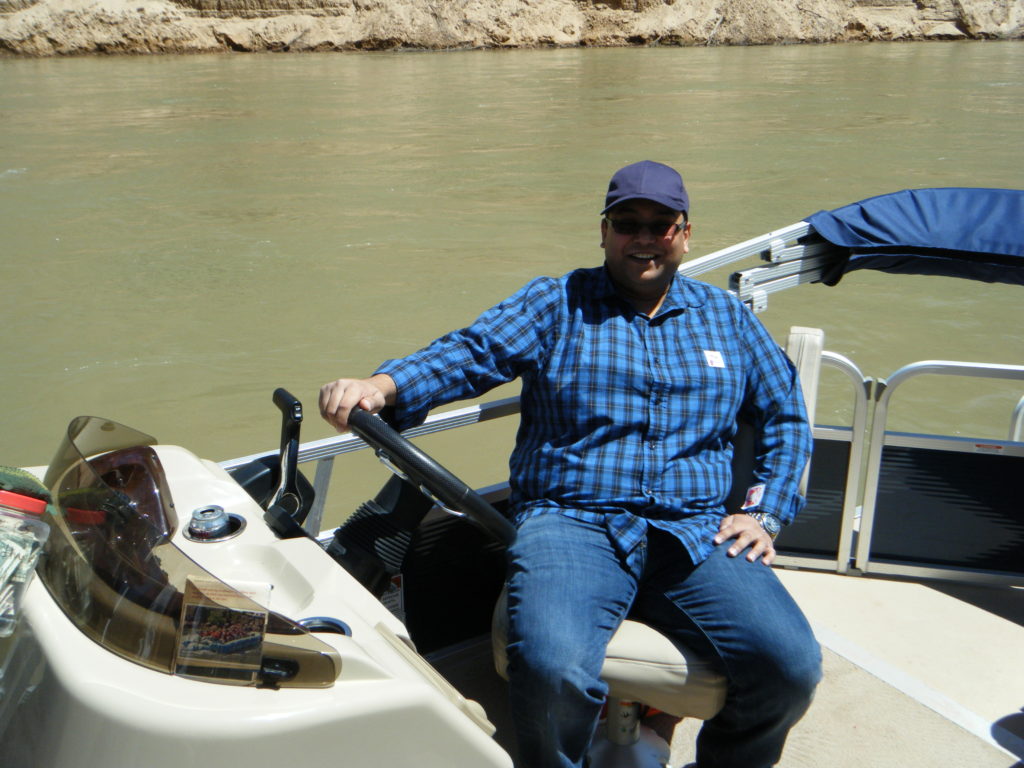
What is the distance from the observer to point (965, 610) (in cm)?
288

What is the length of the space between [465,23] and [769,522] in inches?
1255

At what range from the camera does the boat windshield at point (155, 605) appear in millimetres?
1262

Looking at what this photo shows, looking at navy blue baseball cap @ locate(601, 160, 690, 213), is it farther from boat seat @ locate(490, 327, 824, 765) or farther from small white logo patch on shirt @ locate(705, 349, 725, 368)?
boat seat @ locate(490, 327, 824, 765)

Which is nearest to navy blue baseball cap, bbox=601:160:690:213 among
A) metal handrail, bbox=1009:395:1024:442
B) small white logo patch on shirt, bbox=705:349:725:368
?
small white logo patch on shirt, bbox=705:349:725:368

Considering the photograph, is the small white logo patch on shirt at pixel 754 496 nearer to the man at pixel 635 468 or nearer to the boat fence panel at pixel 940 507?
the man at pixel 635 468

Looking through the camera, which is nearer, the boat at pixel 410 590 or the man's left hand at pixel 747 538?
the boat at pixel 410 590

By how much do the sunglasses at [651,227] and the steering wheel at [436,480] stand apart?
0.82 m

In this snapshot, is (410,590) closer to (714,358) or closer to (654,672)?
(654,672)

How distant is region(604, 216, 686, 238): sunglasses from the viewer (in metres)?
2.29

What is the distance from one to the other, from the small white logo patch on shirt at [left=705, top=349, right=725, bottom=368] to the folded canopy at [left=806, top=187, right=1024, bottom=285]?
2.39 ft

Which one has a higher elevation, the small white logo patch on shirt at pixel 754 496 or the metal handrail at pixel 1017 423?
→ the small white logo patch on shirt at pixel 754 496

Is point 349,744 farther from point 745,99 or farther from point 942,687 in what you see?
point 745,99

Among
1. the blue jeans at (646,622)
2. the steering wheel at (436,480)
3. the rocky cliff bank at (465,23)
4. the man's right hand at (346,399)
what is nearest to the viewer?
the steering wheel at (436,480)

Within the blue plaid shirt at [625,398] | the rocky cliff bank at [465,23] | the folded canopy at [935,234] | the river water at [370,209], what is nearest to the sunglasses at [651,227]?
the blue plaid shirt at [625,398]
